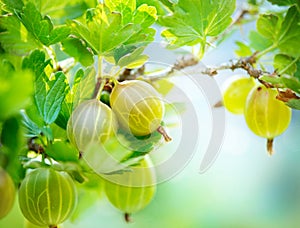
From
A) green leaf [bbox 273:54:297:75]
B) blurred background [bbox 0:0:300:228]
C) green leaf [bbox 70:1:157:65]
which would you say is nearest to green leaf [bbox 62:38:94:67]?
green leaf [bbox 70:1:157:65]

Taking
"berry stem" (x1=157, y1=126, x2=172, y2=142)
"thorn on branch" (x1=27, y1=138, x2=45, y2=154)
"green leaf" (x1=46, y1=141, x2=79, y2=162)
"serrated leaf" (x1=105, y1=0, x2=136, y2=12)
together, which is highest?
"serrated leaf" (x1=105, y1=0, x2=136, y2=12)

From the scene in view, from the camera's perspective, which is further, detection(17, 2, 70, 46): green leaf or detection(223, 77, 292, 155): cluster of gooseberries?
detection(223, 77, 292, 155): cluster of gooseberries

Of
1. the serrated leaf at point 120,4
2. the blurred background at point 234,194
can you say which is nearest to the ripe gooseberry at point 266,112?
the serrated leaf at point 120,4

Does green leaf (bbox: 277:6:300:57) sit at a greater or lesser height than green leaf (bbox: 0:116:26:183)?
lesser

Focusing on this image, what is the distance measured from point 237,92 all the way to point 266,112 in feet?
0.41

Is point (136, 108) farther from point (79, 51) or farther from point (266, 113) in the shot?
point (266, 113)

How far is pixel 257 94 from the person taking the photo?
665 millimetres

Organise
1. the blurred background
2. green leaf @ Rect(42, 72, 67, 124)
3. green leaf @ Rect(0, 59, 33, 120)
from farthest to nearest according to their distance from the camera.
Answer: the blurred background, green leaf @ Rect(42, 72, 67, 124), green leaf @ Rect(0, 59, 33, 120)

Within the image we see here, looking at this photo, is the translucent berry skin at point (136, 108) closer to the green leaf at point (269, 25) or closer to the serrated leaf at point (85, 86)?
the serrated leaf at point (85, 86)

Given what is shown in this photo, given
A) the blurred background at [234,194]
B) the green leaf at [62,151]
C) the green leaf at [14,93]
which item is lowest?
the blurred background at [234,194]

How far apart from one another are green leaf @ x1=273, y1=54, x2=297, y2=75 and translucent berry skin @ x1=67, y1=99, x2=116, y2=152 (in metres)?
0.23

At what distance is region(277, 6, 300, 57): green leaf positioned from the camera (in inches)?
24.1

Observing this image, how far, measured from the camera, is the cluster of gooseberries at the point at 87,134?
519mm

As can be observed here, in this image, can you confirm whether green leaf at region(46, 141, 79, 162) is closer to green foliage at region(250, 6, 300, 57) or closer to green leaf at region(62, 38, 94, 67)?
green leaf at region(62, 38, 94, 67)
